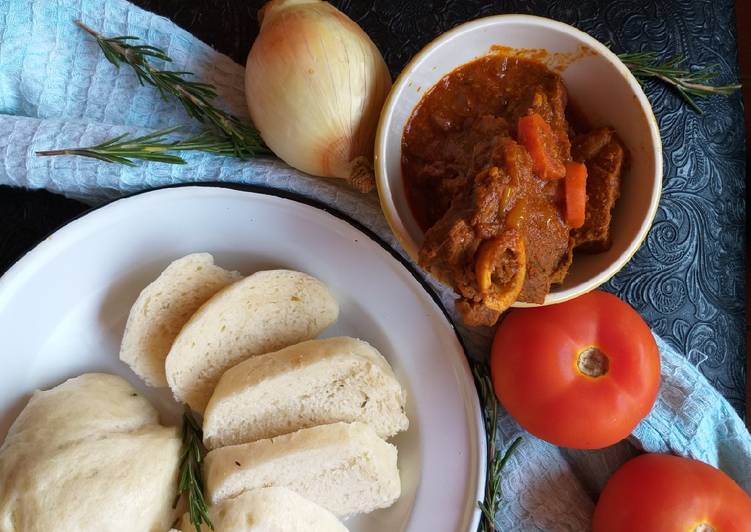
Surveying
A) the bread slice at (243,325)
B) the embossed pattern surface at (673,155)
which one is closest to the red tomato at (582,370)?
the embossed pattern surface at (673,155)

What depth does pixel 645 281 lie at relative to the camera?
177cm

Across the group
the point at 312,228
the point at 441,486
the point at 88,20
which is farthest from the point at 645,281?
the point at 88,20

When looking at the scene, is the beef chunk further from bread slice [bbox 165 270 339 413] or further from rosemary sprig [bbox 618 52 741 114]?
bread slice [bbox 165 270 339 413]

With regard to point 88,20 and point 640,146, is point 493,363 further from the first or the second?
point 88,20

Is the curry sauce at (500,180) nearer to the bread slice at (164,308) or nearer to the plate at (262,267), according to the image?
the plate at (262,267)

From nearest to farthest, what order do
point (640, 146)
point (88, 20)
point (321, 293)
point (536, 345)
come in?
point (640, 146)
point (536, 345)
point (321, 293)
point (88, 20)

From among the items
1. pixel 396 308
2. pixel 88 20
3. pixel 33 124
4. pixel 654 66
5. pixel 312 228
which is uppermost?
pixel 88 20

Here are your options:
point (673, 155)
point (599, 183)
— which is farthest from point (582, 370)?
point (673, 155)

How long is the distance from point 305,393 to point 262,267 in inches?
13.4

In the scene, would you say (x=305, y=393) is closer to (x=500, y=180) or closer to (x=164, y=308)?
(x=164, y=308)

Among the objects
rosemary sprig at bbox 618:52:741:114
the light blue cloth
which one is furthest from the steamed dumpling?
rosemary sprig at bbox 618:52:741:114

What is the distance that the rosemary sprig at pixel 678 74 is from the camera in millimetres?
1722

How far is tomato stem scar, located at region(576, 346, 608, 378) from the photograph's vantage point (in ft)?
5.03

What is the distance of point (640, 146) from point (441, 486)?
88cm
